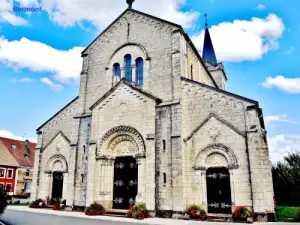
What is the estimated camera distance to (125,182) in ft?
60.3

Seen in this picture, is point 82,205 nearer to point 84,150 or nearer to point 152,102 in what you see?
point 84,150

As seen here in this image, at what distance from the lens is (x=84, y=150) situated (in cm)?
2019

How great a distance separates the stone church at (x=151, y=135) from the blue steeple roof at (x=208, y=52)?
16876 millimetres

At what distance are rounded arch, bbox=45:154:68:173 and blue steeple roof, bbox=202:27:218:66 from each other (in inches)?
1068

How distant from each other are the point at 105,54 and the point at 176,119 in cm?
933

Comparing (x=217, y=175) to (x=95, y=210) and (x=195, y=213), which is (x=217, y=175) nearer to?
(x=195, y=213)

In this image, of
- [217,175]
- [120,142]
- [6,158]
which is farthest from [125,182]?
[6,158]

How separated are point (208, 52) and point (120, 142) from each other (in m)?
28.1

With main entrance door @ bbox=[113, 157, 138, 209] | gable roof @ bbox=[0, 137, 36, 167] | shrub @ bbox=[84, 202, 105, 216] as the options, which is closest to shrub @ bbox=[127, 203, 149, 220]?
main entrance door @ bbox=[113, 157, 138, 209]

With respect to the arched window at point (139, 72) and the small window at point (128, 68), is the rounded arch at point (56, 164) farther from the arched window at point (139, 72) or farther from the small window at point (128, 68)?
the arched window at point (139, 72)

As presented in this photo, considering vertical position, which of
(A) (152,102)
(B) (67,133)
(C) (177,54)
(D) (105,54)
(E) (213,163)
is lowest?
(E) (213,163)

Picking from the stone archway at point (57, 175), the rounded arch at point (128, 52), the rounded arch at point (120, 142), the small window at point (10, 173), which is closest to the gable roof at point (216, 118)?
the rounded arch at point (120, 142)

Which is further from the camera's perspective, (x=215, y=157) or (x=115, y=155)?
(x=115, y=155)

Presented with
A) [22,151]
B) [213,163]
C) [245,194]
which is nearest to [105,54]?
[213,163]
